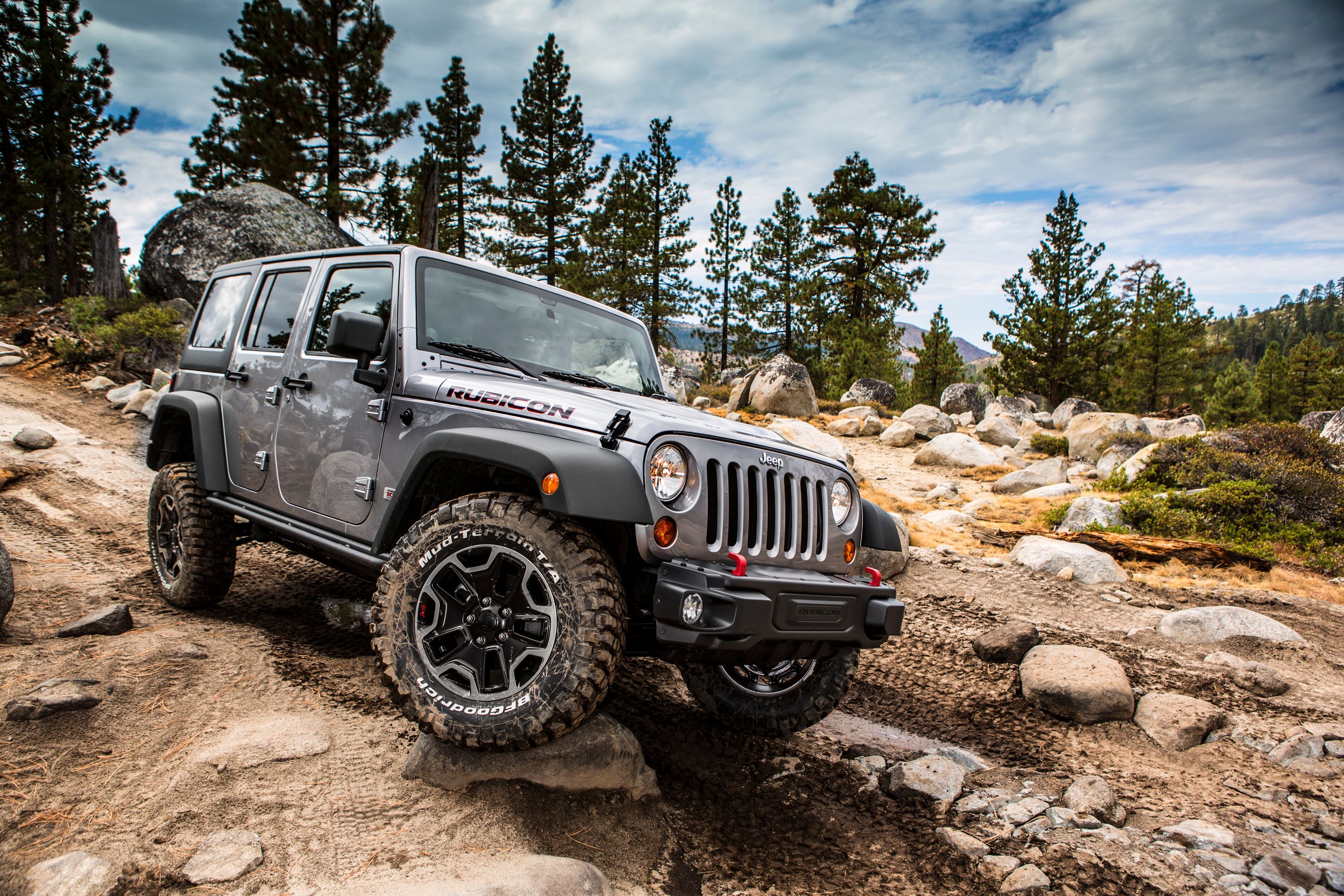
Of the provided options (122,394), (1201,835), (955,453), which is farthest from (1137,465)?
(122,394)

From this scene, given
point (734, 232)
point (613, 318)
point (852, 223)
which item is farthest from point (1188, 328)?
point (613, 318)

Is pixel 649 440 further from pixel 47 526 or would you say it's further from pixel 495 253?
pixel 495 253

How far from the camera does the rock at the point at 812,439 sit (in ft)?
43.8

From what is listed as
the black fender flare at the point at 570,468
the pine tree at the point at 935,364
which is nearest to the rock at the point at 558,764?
the black fender flare at the point at 570,468

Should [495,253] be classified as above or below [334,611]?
above

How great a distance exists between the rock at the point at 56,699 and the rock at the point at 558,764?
146 cm

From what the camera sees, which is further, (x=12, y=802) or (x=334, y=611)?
(x=334, y=611)

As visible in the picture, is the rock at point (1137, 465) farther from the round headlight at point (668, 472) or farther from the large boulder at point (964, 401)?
the large boulder at point (964, 401)

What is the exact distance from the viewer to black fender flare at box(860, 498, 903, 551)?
340cm

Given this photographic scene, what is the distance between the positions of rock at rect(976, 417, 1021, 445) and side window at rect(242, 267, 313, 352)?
714 inches

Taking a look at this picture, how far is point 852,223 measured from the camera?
102ft

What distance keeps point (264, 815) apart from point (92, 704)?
1.22 metres

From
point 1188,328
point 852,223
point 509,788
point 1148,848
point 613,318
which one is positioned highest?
point 852,223

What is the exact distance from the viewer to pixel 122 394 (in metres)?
11.0
